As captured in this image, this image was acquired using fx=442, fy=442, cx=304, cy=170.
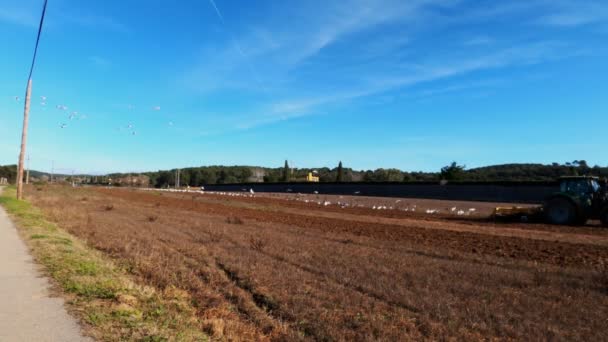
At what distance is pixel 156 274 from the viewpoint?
883 centimetres

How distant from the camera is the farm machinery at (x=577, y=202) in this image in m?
Result: 23.8

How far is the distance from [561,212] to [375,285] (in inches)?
816

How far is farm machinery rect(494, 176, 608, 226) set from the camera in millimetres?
23766

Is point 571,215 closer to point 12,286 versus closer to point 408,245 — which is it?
point 408,245

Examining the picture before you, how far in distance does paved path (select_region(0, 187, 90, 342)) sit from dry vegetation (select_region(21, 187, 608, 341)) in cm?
173

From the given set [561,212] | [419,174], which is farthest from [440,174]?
[561,212]

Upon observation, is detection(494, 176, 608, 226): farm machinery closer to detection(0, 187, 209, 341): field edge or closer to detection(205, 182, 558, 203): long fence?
detection(205, 182, 558, 203): long fence

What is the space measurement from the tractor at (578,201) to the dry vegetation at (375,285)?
33.4 ft

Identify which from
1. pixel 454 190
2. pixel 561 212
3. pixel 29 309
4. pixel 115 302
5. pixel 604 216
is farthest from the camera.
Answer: pixel 454 190

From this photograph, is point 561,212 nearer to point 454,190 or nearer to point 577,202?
point 577,202

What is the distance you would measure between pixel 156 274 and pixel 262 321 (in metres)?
3.35

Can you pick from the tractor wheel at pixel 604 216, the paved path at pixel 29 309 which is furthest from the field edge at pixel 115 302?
the tractor wheel at pixel 604 216

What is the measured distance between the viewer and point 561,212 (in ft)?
81.0

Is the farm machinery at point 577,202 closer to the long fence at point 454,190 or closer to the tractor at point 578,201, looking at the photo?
the tractor at point 578,201
